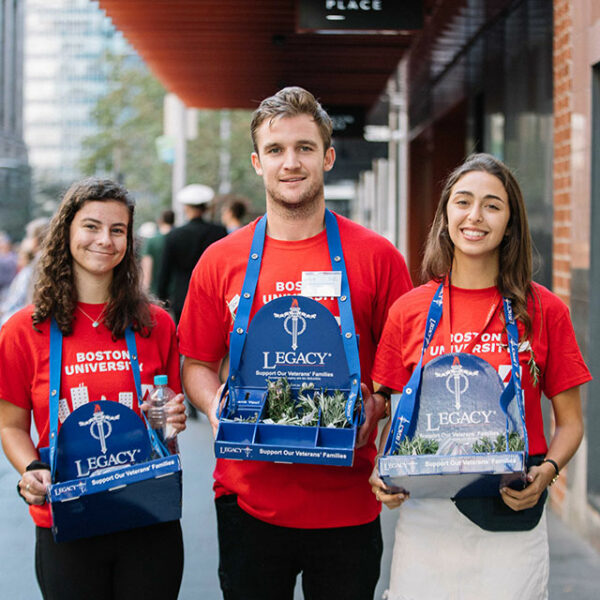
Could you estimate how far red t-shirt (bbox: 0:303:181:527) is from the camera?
111 inches

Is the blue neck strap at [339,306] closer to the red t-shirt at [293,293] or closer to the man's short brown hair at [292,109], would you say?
the red t-shirt at [293,293]

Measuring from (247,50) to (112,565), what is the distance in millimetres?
8544

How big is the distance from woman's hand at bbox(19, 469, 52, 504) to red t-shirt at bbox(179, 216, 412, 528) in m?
0.64

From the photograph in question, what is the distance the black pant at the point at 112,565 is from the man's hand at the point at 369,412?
0.72 metres

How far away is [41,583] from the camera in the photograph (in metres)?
2.85

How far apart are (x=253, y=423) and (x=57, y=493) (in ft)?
1.96

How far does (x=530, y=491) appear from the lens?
251 centimetres

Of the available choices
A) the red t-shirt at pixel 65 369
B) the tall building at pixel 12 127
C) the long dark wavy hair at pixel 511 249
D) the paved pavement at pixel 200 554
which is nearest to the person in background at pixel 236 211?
the paved pavement at pixel 200 554

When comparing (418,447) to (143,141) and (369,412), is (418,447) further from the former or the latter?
(143,141)

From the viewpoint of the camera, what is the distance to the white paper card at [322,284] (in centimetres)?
293

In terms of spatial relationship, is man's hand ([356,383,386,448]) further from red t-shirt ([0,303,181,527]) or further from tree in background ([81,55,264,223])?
tree in background ([81,55,264,223])

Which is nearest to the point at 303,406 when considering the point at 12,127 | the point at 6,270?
the point at 6,270

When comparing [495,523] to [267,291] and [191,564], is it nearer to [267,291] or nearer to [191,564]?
[267,291]

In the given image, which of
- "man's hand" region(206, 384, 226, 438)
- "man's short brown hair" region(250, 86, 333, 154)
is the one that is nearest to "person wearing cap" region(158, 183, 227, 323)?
"man's short brown hair" region(250, 86, 333, 154)
